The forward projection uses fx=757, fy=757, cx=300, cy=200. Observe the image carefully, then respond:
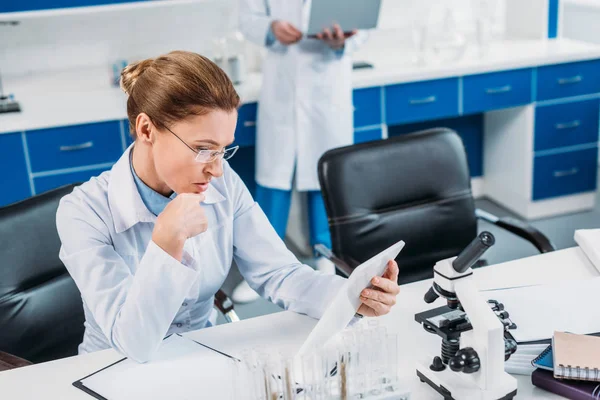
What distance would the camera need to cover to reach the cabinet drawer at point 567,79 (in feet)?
11.9

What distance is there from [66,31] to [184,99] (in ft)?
7.81

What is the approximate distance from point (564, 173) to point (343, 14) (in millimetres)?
1561

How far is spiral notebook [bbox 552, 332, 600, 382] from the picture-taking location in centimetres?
120

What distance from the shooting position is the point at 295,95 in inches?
122

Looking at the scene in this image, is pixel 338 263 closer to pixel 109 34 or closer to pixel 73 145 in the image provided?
A: pixel 73 145

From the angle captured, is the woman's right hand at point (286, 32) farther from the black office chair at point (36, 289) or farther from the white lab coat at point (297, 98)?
the black office chair at point (36, 289)

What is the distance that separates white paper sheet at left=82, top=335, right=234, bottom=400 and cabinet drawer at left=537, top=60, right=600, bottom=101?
274 cm

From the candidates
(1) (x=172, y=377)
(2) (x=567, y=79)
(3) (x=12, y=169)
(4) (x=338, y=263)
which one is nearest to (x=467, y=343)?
(1) (x=172, y=377)

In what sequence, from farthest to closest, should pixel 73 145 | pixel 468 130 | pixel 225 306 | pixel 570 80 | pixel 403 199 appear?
pixel 468 130 → pixel 570 80 → pixel 73 145 → pixel 403 199 → pixel 225 306

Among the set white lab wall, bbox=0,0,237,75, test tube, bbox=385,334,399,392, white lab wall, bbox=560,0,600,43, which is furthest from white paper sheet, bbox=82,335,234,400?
white lab wall, bbox=560,0,600,43

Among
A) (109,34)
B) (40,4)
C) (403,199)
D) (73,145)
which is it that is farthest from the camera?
(109,34)

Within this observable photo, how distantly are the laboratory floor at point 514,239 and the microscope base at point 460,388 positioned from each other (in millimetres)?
1794

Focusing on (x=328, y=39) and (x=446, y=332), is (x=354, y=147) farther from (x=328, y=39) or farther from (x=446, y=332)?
(x=328, y=39)

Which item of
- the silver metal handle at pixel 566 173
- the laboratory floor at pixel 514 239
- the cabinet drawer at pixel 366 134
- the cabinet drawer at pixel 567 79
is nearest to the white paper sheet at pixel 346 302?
the laboratory floor at pixel 514 239
